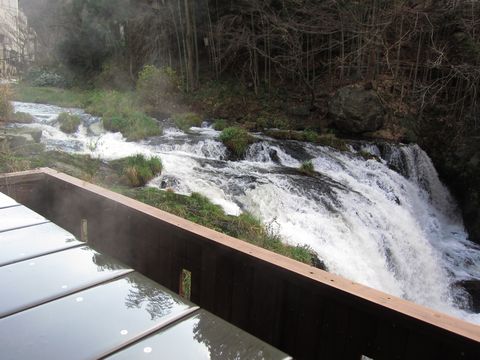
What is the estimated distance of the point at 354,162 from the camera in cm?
877

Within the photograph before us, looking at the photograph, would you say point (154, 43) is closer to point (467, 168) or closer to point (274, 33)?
point (274, 33)

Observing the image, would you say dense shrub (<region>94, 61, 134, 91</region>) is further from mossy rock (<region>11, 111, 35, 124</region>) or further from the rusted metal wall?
the rusted metal wall

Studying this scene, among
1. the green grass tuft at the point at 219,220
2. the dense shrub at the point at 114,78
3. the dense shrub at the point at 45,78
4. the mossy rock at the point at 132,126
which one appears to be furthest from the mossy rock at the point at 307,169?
the dense shrub at the point at 45,78

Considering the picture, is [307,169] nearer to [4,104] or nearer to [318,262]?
[318,262]

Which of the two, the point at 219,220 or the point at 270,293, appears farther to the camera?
the point at 219,220

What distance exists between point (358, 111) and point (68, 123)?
774cm

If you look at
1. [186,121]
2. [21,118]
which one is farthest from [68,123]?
[186,121]

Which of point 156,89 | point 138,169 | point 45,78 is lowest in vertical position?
point 138,169

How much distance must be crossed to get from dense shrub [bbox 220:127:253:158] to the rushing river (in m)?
0.18

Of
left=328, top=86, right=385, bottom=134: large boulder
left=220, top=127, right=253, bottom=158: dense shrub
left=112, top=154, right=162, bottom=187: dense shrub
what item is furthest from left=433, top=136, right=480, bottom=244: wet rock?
left=112, top=154, right=162, bottom=187: dense shrub

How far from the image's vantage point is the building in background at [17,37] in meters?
20.0

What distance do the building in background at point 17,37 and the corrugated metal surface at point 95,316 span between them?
21.7 m

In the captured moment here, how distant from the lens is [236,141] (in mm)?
8961

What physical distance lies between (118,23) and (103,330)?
59.6 feet
